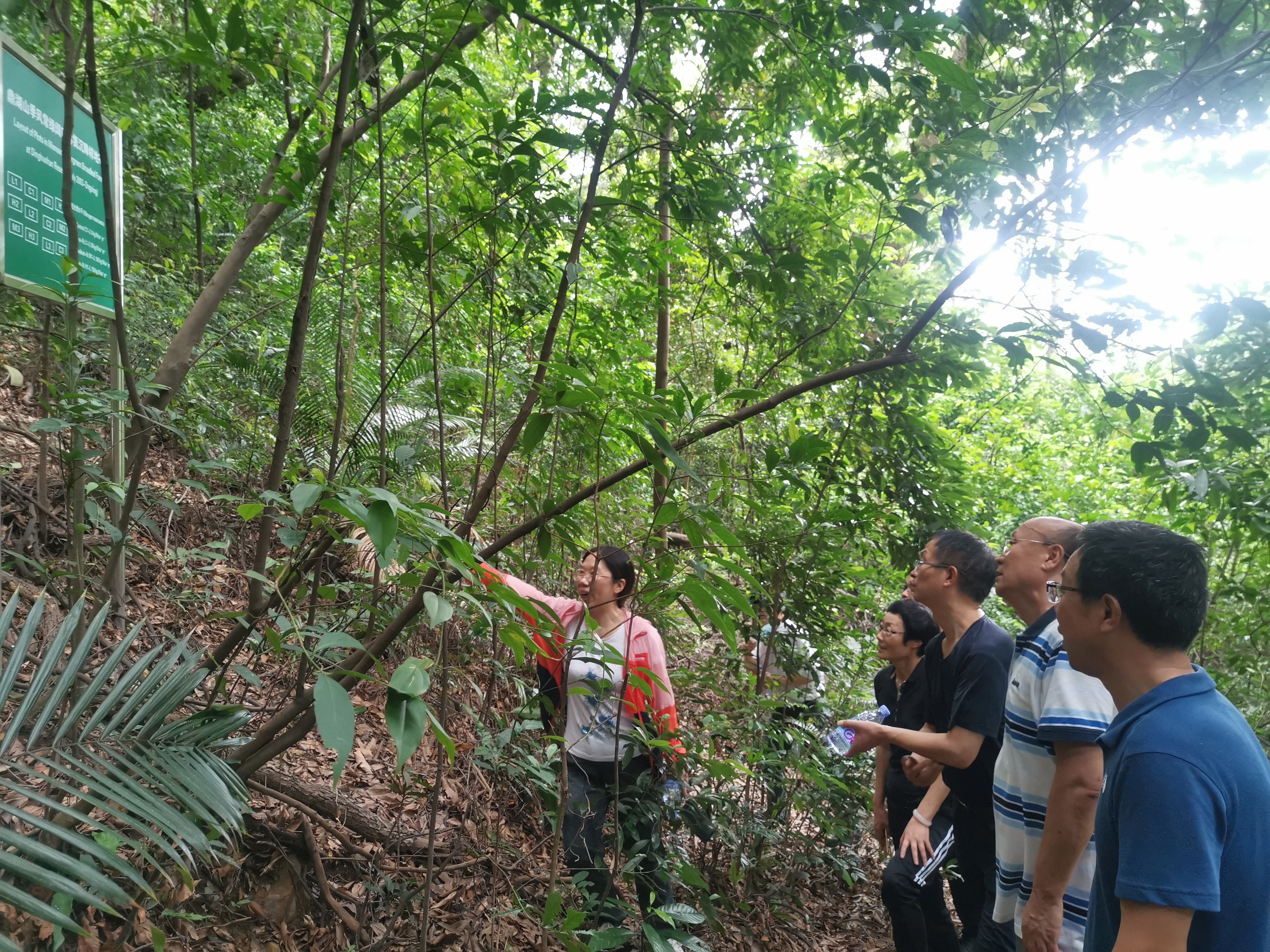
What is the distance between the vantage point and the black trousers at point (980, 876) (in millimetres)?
2795

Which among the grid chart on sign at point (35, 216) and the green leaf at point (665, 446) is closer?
the green leaf at point (665, 446)

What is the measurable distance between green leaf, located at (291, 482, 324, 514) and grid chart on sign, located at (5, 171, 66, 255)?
1849 millimetres

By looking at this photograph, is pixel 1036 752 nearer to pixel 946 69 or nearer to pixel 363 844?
pixel 946 69

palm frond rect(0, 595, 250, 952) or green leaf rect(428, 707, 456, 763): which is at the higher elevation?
green leaf rect(428, 707, 456, 763)

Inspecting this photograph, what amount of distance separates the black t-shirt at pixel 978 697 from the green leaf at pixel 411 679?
2.50m

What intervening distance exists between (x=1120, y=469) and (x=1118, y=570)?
1285 cm

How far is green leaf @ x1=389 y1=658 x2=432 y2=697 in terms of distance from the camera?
1.09 meters

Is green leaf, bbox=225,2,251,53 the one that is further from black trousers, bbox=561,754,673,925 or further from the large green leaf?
black trousers, bbox=561,754,673,925

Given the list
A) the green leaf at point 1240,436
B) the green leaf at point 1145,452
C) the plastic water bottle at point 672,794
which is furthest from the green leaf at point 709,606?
the green leaf at point 1240,436

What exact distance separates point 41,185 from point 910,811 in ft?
14.7

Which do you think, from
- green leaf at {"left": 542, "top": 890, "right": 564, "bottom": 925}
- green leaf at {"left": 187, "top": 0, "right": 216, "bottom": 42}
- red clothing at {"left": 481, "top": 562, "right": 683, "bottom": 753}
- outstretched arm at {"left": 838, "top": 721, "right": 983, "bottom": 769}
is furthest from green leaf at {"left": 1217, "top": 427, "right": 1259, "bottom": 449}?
green leaf at {"left": 187, "top": 0, "right": 216, "bottom": 42}

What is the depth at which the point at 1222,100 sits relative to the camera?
2.30 meters

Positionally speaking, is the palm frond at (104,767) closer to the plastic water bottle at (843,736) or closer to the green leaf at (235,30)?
the green leaf at (235,30)

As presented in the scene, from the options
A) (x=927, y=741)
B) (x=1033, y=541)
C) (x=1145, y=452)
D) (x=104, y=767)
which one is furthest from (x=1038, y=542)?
(x=104, y=767)
